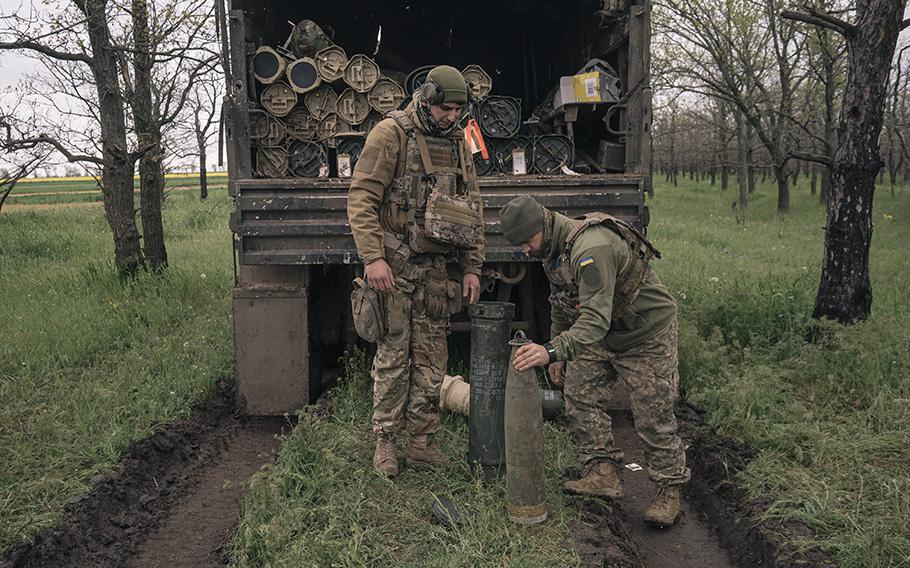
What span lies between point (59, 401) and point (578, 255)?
366 cm

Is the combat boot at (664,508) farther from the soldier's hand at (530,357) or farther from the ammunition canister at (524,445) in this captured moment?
the soldier's hand at (530,357)

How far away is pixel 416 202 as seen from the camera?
3.74 m

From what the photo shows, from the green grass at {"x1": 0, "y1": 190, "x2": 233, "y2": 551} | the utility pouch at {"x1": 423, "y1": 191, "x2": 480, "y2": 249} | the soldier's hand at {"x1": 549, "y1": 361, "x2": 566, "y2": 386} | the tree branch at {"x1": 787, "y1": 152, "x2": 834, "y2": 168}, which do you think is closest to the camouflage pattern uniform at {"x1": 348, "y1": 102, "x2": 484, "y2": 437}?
the utility pouch at {"x1": 423, "y1": 191, "x2": 480, "y2": 249}

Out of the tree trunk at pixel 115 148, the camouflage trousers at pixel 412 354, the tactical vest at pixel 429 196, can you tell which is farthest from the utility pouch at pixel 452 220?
the tree trunk at pixel 115 148

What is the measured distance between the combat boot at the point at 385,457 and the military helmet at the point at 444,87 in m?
1.75

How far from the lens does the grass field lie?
3.15m

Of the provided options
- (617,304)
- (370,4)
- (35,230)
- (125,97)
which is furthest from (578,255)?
(35,230)

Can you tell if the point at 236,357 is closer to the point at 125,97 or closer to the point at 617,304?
the point at 617,304

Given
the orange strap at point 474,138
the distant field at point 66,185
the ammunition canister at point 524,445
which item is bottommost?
the ammunition canister at point 524,445

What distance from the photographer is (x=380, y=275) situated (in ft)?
11.9

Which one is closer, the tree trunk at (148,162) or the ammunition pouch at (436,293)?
the ammunition pouch at (436,293)

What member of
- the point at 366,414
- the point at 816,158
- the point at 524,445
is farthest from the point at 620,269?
the point at 816,158

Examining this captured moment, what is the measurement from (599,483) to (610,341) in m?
0.74

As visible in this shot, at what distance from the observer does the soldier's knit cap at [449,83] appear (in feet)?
11.5
